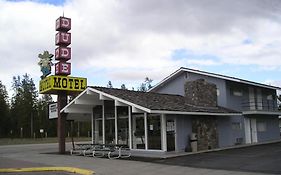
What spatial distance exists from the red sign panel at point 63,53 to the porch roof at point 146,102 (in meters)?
4.08

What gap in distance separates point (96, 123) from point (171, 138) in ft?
23.4

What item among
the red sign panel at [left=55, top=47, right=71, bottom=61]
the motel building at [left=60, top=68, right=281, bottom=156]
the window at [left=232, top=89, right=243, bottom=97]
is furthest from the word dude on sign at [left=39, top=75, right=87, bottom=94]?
the window at [left=232, top=89, right=243, bottom=97]

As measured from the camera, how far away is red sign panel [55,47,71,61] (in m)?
27.8

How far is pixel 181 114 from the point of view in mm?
22281

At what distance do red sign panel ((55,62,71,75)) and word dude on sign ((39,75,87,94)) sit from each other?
0.90m

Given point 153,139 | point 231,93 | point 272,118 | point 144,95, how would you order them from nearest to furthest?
point 153,139 → point 144,95 → point 231,93 → point 272,118

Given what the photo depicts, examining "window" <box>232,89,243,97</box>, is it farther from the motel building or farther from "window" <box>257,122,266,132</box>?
"window" <box>257,122,266,132</box>

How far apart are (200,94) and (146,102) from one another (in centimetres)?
543

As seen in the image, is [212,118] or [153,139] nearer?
[153,139]

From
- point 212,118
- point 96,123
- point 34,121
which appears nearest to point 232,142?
point 212,118

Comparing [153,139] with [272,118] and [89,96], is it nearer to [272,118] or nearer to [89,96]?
[89,96]

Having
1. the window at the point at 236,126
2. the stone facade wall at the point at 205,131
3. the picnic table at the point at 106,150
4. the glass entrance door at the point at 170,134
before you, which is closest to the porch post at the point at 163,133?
the glass entrance door at the point at 170,134

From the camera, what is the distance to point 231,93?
29672 mm

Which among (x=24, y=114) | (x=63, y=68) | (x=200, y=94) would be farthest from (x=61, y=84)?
(x=24, y=114)
